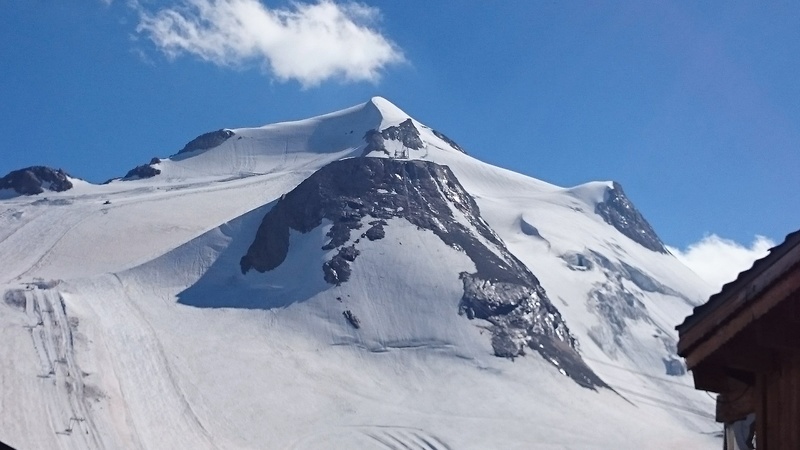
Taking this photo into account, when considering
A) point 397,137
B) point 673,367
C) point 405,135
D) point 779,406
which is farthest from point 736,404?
point 405,135

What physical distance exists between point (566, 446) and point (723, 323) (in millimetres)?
58067

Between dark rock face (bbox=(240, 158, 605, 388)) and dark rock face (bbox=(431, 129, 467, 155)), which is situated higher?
dark rock face (bbox=(431, 129, 467, 155))

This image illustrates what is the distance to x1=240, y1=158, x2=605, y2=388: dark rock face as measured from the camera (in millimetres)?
80750

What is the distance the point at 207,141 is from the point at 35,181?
3336 centimetres

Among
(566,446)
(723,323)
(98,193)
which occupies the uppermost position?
(98,193)

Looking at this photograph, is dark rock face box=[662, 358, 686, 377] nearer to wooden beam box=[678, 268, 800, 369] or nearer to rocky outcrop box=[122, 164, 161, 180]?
rocky outcrop box=[122, 164, 161, 180]

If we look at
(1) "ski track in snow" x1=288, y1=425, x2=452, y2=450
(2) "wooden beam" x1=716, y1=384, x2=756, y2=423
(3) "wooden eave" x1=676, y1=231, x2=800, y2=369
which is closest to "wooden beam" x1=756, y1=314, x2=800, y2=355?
(3) "wooden eave" x1=676, y1=231, x2=800, y2=369

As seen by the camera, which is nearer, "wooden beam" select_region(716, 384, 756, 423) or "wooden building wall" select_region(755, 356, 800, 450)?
"wooden building wall" select_region(755, 356, 800, 450)

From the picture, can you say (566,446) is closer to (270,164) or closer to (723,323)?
(723,323)

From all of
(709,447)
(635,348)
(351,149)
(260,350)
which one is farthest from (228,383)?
(351,149)

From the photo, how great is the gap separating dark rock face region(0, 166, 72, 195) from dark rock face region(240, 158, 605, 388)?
30432mm

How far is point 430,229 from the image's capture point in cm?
9262

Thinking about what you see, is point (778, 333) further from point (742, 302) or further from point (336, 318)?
point (336, 318)

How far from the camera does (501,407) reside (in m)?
66.7
